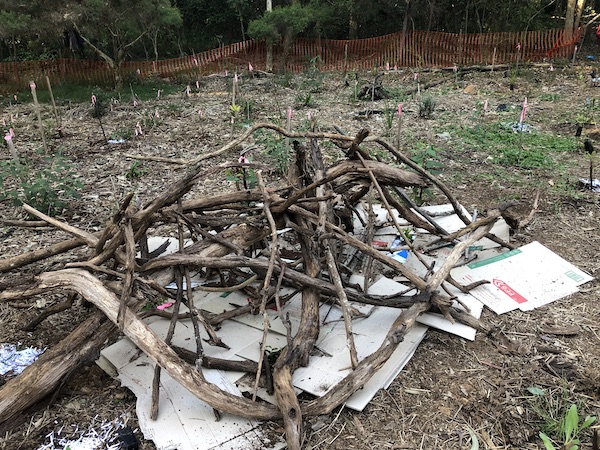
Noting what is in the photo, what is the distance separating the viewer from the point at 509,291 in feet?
8.65

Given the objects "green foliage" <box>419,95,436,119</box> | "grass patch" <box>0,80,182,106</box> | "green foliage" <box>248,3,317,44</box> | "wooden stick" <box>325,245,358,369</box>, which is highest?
"green foliage" <box>248,3,317,44</box>

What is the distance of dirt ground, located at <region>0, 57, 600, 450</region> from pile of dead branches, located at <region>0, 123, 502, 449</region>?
16cm

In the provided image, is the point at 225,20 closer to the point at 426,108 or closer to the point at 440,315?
the point at 426,108

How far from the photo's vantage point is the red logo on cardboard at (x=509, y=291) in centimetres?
259

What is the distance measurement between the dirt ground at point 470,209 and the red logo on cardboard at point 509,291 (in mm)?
103

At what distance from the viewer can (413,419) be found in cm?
189

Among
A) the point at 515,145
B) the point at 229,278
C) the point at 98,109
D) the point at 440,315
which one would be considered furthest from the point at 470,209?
the point at 98,109

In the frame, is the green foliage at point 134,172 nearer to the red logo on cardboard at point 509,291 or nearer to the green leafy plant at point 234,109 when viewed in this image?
the green leafy plant at point 234,109

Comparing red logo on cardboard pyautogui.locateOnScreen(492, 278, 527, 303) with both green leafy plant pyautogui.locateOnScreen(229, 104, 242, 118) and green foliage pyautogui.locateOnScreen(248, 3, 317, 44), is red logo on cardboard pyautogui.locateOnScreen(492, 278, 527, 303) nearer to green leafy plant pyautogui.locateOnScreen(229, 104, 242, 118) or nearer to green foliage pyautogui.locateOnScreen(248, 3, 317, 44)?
green leafy plant pyautogui.locateOnScreen(229, 104, 242, 118)

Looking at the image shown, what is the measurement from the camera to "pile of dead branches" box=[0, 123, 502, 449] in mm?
1819

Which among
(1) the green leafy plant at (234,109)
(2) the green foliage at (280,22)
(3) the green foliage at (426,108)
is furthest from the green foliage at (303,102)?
(2) the green foliage at (280,22)

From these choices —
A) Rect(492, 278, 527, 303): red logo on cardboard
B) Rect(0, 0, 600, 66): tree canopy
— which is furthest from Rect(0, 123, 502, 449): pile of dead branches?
Rect(0, 0, 600, 66): tree canopy

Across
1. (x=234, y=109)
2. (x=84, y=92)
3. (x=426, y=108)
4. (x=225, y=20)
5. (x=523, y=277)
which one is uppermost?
(x=225, y=20)

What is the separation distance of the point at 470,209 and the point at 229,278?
216 cm
